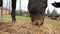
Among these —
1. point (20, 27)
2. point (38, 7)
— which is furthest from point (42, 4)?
point (20, 27)

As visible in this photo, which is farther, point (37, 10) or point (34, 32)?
point (34, 32)

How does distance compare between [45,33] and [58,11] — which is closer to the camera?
[45,33]

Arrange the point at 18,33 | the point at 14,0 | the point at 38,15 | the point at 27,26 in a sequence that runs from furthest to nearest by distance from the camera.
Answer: the point at 14,0, the point at 27,26, the point at 18,33, the point at 38,15

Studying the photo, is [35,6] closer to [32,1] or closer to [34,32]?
[32,1]

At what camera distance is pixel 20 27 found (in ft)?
13.0

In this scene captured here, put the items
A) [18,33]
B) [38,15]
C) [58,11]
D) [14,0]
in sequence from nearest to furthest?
[38,15] < [18,33] < [14,0] < [58,11]

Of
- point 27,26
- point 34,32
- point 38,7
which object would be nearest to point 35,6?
point 38,7

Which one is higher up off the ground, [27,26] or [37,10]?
[37,10]

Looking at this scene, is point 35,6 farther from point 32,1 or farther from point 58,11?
point 58,11

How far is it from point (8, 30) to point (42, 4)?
3.73 feet

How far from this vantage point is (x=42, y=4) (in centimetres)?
300

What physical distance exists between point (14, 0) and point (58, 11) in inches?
500

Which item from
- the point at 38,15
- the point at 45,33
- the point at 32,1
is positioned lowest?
the point at 45,33

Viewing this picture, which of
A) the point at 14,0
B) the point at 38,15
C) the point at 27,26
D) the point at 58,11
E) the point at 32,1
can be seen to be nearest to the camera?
the point at 38,15
